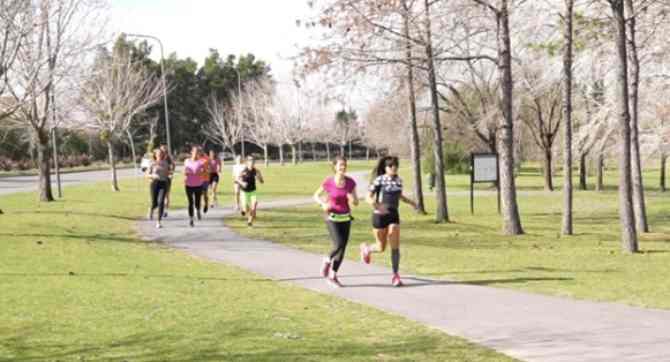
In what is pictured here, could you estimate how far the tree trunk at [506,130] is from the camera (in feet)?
57.6

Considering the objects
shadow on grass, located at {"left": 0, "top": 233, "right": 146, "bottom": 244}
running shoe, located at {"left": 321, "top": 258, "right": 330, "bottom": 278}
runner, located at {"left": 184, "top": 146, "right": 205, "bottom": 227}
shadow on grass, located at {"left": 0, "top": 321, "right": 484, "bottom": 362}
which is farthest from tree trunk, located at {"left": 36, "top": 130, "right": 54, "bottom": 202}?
shadow on grass, located at {"left": 0, "top": 321, "right": 484, "bottom": 362}

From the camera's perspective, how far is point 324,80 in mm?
18219

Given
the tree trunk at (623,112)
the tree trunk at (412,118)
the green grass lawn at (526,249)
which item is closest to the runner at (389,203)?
the green grass lawn at (526,249)

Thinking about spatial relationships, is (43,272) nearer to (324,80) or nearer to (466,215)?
(324,80)

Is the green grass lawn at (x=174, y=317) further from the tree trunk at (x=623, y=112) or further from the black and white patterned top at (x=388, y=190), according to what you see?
the tree trunk at (x=623, y=112)

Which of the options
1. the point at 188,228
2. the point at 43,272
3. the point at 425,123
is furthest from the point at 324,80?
the point at 425,123

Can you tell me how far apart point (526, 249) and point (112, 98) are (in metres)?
32.4

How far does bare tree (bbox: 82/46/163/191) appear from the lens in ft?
128

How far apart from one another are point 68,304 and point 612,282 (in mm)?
7050

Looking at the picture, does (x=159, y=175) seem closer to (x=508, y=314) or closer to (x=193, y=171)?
(x=193, y=171)

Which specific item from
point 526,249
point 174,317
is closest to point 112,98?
point 526,249

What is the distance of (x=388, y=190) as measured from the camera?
10602 mm

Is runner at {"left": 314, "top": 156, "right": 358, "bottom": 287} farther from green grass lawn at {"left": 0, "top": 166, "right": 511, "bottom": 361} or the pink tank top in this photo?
the pink tank top

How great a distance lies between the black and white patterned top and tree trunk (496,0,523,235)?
7876 millimetres
